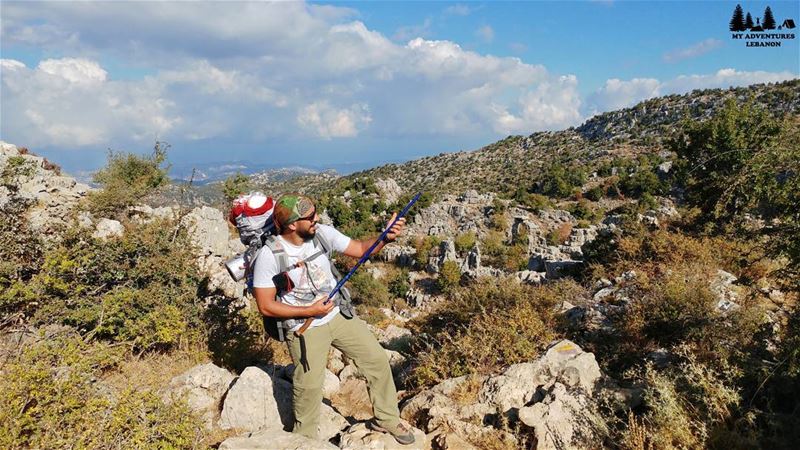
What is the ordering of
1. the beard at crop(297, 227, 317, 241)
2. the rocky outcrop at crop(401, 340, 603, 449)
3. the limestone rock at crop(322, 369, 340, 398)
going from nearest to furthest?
the beard at crop(297, 227, 317, 241), the rocky outcrop at crop(401, 340, 603, 449), the limestone rock at crop(322, 369, 340, 398)

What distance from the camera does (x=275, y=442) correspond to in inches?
143

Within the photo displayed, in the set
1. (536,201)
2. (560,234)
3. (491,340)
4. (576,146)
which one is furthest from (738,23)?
(576,146)

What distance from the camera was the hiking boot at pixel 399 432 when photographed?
399cm

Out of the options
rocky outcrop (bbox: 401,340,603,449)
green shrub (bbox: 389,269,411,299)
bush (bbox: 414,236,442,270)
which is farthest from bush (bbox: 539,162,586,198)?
rocky outcrop (bbox: 401,340,603,449)

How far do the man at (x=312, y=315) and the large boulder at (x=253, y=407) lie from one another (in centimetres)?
80

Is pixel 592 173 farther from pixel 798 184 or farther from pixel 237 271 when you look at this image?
pixel 237 271

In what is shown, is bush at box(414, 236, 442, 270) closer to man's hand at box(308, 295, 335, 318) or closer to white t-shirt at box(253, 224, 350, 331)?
white t-shirt at box(253, 224, 350, 331)

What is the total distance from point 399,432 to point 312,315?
1511 mm

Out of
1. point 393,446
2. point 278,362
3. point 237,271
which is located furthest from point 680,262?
point 237,271

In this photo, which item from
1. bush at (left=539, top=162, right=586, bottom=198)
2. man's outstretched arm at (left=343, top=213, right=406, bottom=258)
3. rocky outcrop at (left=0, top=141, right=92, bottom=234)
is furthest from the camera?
bush at (left=539, top=162, right=586, bottom=198)

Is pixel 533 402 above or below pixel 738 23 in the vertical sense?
below

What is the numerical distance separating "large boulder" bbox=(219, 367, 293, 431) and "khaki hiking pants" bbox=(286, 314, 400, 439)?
773 millimetres

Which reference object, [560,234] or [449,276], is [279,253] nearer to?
[449,276]

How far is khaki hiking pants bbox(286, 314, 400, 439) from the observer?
3.69m
